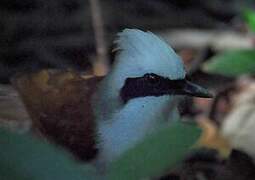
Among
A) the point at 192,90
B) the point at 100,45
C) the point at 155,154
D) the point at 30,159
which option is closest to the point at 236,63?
the point at 100,45

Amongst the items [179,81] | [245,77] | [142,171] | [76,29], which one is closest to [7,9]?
[76,29]

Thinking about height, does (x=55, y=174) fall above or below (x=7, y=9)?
above

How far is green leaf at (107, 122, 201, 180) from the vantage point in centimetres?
92

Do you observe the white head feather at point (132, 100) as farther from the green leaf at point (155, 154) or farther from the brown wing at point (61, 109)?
the green leaf at point (155, 154)

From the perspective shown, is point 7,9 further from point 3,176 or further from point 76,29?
point 3,176

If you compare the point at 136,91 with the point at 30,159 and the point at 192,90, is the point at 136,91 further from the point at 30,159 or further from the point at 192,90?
the point at 30,159

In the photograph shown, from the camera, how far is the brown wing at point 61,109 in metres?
2.40

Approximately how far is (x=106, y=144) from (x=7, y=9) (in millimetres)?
2972

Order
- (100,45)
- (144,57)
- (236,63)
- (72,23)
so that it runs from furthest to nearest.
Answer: (72,23), (100,45), (236,63), (144,57)

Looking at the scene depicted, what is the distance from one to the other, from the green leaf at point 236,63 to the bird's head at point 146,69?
112 cm

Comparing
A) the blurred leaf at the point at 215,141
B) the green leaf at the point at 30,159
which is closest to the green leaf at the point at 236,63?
the blurred leaf at the point at 215,141

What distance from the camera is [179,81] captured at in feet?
8.05

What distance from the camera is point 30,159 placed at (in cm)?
82

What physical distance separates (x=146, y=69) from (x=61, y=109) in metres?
0.33
